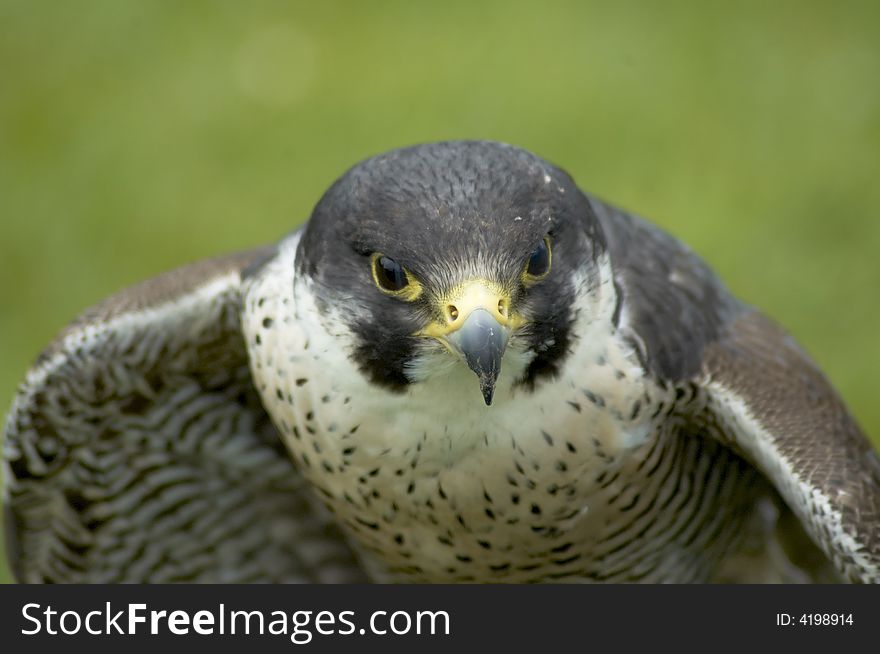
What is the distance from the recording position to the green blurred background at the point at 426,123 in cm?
781

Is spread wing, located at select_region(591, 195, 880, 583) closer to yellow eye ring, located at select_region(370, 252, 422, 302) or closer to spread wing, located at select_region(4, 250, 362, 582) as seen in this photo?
yellow eye ring, located at select_region(370, 252, 422, 302)

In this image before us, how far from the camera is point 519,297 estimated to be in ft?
11.9

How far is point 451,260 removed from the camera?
141 inches

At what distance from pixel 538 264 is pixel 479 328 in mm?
305

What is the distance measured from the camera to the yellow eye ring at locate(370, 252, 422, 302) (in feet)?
11.9

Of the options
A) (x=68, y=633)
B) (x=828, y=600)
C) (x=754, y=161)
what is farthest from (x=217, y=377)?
(x=754, y=161)

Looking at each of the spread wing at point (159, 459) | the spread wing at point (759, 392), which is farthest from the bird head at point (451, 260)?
the spread wing at point (159, 459)

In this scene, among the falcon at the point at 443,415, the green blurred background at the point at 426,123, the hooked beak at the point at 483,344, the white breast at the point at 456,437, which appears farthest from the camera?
the green blurred background at the point at 426,123

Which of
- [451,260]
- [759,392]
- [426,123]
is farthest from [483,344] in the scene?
[426,123]

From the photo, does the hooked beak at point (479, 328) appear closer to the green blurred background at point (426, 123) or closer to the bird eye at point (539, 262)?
the bird eye at point (539, 262)

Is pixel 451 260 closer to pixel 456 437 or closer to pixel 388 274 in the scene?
pixel 388 274

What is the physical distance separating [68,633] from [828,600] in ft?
6.98

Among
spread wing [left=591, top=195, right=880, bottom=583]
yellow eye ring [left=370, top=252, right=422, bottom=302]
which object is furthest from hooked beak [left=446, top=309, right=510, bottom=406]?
spread wing [left=591, top=195, right=880, bottom=583]

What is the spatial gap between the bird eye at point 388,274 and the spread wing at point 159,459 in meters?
0.80
